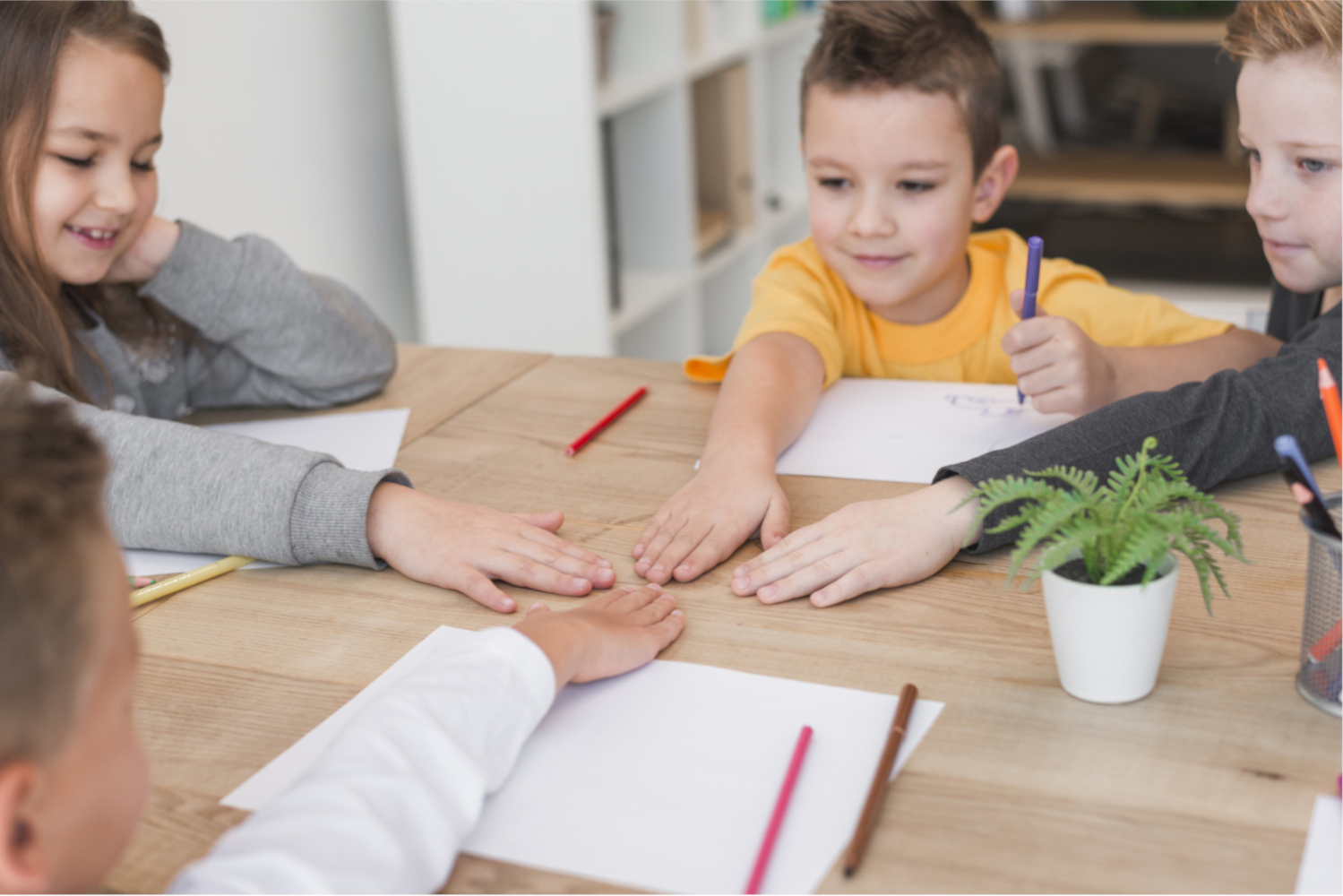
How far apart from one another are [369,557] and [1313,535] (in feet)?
1.93

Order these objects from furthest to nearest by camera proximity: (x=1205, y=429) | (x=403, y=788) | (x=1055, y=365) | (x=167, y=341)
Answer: (x=167, y=341), (x=1055, y=365), (x=1205, y=429), (x=403, y=788)

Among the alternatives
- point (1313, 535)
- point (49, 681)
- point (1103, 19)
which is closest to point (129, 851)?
point (49, 681)

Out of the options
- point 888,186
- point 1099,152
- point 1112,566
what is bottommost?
point 1099,152

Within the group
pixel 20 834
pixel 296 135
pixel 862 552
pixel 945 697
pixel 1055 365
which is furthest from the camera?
pixel 296 135

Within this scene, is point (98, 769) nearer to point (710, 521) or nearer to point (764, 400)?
point (710, 521)

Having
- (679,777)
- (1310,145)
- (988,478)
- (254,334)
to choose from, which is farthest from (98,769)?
(1310,145)

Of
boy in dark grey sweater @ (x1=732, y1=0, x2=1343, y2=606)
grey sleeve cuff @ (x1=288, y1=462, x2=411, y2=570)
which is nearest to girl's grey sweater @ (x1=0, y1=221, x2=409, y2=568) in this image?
grey sleeve cuff @ (x1=288, y1=462, x2=411, y2=570)

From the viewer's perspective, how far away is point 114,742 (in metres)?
0.48

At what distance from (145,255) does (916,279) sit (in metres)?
0.81

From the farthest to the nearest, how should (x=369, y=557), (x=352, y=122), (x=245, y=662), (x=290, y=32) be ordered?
(x=352, y=122) < (x=290, y=32) < (x=369, y=557) < (x=245, y=662)

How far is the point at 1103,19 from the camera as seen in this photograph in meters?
3.07

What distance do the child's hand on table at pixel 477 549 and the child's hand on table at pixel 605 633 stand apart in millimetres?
38

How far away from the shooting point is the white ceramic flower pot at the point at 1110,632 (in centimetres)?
61

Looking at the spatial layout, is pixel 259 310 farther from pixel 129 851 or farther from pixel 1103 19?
pixel 1103 19
